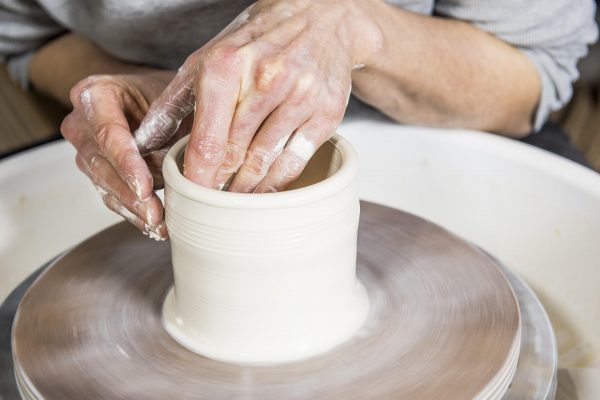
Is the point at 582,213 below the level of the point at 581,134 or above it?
above

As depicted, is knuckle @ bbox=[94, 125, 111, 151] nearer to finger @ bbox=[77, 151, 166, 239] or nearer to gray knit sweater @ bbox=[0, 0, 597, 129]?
finger @ bbox=[77, 151, 166, 239]

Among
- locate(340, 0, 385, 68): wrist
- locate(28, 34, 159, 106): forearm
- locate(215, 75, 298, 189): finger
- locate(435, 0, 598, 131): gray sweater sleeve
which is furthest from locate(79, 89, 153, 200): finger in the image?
locate(435, 0, 598, 131): gray sweater sleeve

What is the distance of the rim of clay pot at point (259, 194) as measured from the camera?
29.7 inches

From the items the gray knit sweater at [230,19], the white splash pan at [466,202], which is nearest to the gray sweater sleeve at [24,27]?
the gray knit sweater at [230,19]

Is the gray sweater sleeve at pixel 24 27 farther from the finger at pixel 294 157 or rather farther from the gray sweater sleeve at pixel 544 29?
the finger at pixel 294 157

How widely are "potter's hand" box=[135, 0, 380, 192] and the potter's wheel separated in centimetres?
20

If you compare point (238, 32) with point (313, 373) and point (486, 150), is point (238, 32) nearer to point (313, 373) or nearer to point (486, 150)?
point (313, 373)

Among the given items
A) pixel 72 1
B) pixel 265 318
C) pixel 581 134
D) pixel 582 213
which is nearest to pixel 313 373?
pixel 265 318

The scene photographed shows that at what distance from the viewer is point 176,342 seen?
2.84 ft

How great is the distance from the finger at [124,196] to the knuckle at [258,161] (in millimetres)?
129

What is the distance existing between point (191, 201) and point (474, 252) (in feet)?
1.47

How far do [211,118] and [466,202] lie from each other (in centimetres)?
67

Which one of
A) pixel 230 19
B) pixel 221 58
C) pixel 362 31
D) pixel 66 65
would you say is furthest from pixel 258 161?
pixel 66 65

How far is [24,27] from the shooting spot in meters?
1.68
